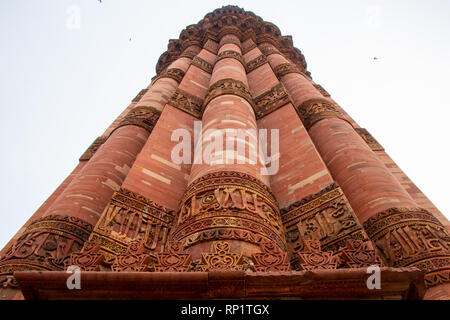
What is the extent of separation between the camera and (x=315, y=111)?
916cm

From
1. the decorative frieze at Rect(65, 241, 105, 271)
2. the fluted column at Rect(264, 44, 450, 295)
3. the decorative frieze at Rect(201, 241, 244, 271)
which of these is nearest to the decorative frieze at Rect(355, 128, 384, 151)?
the fluted column at Rect(264, 44, 450, 295)

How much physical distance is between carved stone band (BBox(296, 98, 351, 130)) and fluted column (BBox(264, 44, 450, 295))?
0.03m

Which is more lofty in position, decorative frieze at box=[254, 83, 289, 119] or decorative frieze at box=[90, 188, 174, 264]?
decorative frieze at box=[254, 83, 289, 119]

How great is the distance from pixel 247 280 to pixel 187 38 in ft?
53.9

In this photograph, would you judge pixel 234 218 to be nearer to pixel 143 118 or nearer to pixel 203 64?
pixel 143 118

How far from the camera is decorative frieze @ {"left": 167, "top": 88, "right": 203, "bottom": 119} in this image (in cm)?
941

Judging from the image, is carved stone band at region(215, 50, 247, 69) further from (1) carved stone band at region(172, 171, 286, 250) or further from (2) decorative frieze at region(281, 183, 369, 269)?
(1) carved stone band at region(172, 171, 286, 250)

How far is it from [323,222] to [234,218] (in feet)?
5.61

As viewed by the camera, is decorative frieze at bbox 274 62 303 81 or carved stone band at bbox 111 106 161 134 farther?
decorative frieze at bbox 274 62 303 81

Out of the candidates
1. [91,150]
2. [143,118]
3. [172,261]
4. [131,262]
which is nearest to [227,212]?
[172,261]

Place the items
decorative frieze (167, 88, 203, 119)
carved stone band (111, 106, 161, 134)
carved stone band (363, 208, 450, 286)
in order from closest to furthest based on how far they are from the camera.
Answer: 1. carved stone band (363, 208, 450, 286)
2. carved stone band (111, 106, 161, 134)
3. decorative frieze (167, 88, 203, 119)

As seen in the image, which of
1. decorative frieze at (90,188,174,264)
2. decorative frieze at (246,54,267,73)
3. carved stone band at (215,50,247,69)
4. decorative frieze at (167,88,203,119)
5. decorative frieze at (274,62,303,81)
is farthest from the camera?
decorative frieze at (246,54,267,73)

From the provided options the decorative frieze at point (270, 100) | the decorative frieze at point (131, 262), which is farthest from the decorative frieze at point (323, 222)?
the decorative frieze at point (270, 100)
